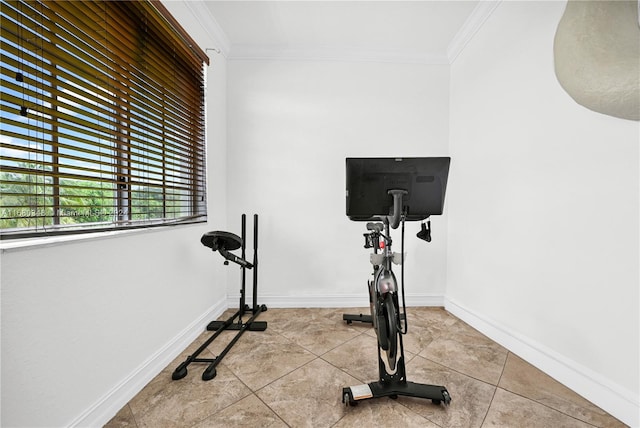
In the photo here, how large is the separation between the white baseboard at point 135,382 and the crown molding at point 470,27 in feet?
11.3

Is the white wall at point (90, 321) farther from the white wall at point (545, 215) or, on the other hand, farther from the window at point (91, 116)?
the white wall at point (545, 215)

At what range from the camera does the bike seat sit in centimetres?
179

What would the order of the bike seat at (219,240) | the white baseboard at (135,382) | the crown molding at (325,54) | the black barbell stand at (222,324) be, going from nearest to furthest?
1. the white baseboard at (135,382)
2. the black barbell stand at (222,324)
3. the bike seat at (219,240)
4. the crown molding at (325,54)

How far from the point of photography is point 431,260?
2697mm

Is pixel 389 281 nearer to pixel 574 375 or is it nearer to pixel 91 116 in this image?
pixel 574 375

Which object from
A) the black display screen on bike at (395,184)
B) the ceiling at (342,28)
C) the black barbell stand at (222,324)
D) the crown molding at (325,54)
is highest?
the ceiling at (342,28)

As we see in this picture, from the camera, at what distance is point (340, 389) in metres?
1.45

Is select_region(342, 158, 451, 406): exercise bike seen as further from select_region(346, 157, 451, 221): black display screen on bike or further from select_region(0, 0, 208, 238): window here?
select_region(0, 0, 208, 238): window

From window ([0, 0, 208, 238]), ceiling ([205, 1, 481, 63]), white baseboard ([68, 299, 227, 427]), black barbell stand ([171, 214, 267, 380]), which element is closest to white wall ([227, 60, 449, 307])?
ceiling ([205, 1, 481, 63])

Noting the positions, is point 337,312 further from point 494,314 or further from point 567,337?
point 567,337

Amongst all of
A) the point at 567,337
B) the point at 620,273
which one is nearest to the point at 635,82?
the point at 620,273

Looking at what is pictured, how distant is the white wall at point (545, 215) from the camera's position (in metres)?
1.25

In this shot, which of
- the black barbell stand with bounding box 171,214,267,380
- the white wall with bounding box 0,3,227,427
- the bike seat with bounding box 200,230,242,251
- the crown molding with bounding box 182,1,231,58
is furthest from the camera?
the crown molding with bounding box 182,1,231,58

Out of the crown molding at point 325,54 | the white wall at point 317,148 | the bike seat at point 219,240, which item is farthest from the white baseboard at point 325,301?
the crown molding at point 325,54
